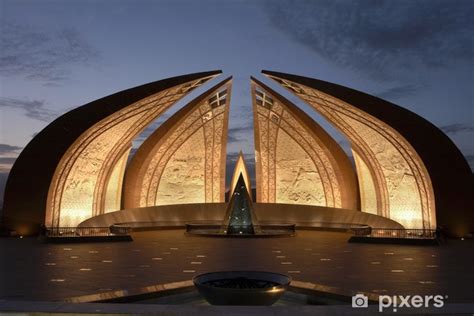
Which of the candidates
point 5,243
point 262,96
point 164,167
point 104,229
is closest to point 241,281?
point 5,243

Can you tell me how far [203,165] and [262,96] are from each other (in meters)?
4.63

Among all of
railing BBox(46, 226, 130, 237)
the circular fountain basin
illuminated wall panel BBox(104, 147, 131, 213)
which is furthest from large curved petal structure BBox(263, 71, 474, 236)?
the circular fountain basin

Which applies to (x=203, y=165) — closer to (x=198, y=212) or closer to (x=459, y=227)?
(x=198, y=212)

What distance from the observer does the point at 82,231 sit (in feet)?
46.4

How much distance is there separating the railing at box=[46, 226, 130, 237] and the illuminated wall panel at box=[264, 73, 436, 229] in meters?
7.11

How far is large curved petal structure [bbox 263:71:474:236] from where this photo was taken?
551 inches

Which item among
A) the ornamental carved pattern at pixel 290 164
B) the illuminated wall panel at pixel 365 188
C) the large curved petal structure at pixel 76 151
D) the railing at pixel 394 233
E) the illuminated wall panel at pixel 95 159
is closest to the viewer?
the railing at pixel 394 233

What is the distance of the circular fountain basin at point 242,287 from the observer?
4.55m

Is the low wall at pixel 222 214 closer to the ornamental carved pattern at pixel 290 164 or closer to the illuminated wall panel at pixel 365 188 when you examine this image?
the ornamental carved pattern at pixel 290 164

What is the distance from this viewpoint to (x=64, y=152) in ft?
47.2

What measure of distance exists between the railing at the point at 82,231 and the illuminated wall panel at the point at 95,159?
Answer: 121 cm

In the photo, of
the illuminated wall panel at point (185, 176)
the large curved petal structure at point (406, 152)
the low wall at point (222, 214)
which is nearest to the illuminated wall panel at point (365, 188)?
the large curved petal structure at point (406, 152)

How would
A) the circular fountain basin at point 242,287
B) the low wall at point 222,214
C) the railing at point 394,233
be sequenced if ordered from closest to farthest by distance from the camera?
1. the circular fountain basin at point 242,287
2. the railing at point 394,233
3. the low wall at point 222,214

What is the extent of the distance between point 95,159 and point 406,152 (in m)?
11.3
